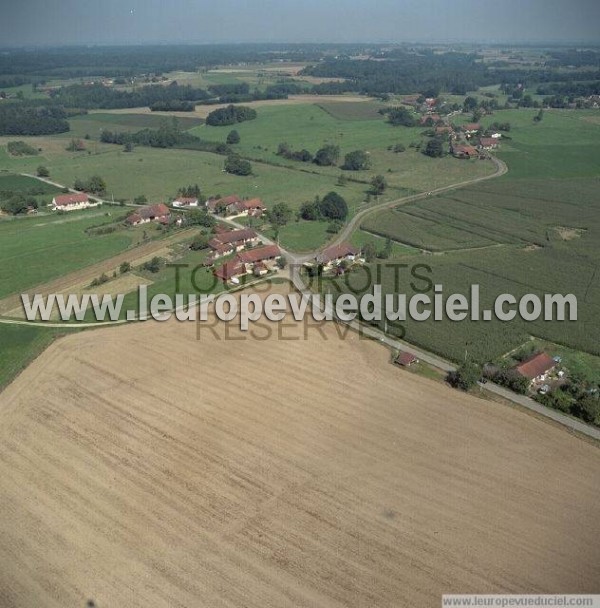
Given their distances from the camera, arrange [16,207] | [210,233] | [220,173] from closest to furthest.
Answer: [210,233] → [16,207] → [220,173]

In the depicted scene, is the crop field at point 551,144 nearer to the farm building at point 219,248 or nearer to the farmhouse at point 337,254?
the farmhouse at point 337,254

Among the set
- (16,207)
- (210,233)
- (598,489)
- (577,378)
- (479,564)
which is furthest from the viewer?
(16,207)

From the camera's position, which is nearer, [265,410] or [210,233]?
[265,410]

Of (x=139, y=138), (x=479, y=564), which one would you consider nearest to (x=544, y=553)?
(x=479, y=564)

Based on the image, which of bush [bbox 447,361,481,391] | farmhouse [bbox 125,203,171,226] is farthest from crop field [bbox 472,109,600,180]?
bush [bbox 447,361,481,391]

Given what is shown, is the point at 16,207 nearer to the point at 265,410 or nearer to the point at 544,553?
the point at 265,410

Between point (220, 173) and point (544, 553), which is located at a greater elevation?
point (220, 173)

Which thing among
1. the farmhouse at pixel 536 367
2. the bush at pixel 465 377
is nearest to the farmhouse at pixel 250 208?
the bush at pixel 465 377
